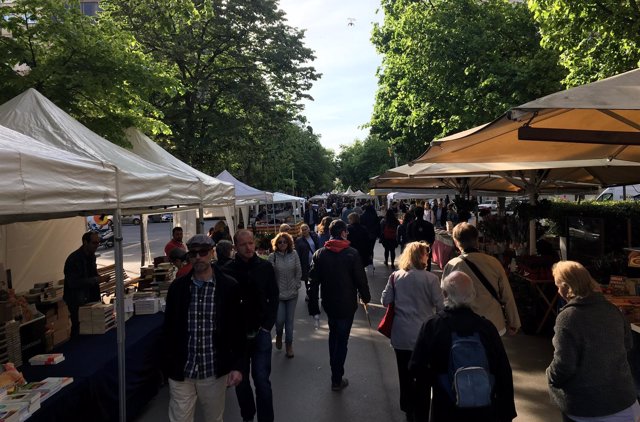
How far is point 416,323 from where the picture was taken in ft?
13.3

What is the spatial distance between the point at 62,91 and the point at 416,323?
6.23 meters

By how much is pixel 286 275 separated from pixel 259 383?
1998mm

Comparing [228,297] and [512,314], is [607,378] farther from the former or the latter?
[228,297]

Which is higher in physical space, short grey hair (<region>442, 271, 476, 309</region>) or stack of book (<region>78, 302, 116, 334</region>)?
short grey hair (<region>442, 271, 476, 309</region>)

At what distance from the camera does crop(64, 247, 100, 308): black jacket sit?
18.2 feet

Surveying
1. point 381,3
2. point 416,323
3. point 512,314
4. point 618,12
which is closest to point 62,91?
point 416,323

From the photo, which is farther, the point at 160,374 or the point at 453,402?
the point at 160,374

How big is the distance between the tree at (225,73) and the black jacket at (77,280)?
10696 millimetres

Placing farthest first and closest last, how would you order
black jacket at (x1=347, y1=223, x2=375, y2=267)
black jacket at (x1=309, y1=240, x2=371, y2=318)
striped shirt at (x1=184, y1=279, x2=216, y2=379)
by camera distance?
1. black jacket at (x1=347, y1=223, x2=375, y2=267)
2. black jacket at (x1=309, y1=240, x2=371, y2=318)
3. striped shirt at (x1=184, y1=279, x2=216, y2=379)

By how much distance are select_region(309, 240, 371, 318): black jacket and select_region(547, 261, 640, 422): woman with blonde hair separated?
2.40 metres

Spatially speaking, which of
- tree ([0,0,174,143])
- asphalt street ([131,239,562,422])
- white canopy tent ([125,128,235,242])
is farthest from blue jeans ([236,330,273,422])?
tree ([0,0,174,143])

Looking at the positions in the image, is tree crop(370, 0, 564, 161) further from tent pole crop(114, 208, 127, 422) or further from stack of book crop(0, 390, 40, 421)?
stack of book crop(0, 390, 40, 421)

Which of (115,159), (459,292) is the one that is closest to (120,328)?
(115,159)

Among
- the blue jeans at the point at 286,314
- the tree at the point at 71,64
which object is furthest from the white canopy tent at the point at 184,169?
the blue jeans at the point at 286,314
